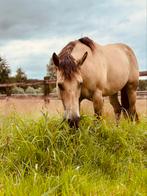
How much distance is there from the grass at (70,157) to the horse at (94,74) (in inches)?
13.5

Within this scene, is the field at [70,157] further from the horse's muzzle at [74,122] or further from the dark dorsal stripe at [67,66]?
the dark dorsal stripe at [67,66]

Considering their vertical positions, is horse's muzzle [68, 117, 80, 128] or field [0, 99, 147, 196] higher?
horse's muzzle [68, 117, 80, 128]

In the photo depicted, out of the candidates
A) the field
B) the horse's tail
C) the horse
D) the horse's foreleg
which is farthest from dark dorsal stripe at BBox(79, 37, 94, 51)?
the horse's tail

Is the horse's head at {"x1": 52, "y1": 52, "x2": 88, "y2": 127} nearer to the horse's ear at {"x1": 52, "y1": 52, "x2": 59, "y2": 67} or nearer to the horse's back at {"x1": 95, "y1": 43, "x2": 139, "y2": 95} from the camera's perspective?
the horse's ear at {"x1": 52, "y1": 52, "x2": 59, "y2": 67}

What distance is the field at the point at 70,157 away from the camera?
338 cm

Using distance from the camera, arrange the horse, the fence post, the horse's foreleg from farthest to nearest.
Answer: the fence post
the horse's foreleg
the horse

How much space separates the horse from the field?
0.32m

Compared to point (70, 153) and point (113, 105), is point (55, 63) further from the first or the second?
point (113, 105)

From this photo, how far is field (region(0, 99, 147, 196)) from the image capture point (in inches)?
133

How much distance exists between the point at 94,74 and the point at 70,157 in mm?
2376

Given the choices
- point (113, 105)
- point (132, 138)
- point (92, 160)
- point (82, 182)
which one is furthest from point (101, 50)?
point (82, 182)

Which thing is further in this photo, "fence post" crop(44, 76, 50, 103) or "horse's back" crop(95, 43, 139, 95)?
"fence post" crop(44, 76, 50, 103)

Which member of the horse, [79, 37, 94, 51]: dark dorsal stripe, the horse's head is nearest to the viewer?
the horse's head

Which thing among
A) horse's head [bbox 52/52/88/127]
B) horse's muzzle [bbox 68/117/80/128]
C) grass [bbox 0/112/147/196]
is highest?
horse's head [bbox 52/52/88/127]
